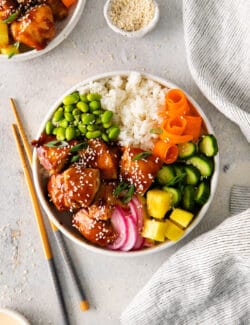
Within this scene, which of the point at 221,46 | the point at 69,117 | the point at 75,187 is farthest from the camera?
the point at 221,46

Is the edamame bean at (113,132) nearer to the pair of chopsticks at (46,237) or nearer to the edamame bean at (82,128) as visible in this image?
the edamame bean at (82,128)

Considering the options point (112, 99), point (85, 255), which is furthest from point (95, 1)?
point (85, 255)

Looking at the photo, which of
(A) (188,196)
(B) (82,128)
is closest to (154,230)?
(A) (188,196)

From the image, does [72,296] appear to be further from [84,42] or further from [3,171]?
[84,42]

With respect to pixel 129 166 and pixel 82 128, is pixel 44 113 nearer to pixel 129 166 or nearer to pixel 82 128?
pixel 82 128

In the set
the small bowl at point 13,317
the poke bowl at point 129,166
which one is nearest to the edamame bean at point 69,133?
the poke bowl at point 129,166
